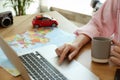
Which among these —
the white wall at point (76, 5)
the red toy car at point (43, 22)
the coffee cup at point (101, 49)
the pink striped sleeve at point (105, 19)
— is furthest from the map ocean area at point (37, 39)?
the white wall at point (76, 5)

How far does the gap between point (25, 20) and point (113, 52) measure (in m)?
0.74

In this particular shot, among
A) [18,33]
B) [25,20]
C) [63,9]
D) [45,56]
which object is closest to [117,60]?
[45,56]

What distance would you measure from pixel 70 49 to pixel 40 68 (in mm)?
210

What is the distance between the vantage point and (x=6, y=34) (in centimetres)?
126

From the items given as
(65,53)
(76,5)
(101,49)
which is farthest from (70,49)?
(76,5)

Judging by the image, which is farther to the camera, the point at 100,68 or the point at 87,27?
the point at 87,27

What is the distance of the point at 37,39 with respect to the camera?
1.18m

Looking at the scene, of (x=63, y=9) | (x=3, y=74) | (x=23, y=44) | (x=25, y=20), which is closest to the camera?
(x=3, y=74)

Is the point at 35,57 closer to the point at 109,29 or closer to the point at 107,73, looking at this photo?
the point at 107,73

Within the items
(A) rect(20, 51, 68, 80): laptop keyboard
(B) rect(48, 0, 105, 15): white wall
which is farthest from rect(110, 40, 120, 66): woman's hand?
(B) rect(48, 0, 105, 15): white wall

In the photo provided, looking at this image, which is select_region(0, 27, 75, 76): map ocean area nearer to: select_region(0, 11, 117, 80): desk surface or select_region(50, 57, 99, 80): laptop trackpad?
select_region(0, 11, 117, 80): desk surface

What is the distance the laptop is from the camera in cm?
77

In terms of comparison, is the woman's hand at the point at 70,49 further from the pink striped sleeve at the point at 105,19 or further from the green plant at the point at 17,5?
the green plant at the point at 17,5

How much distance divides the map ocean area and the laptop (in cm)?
9
